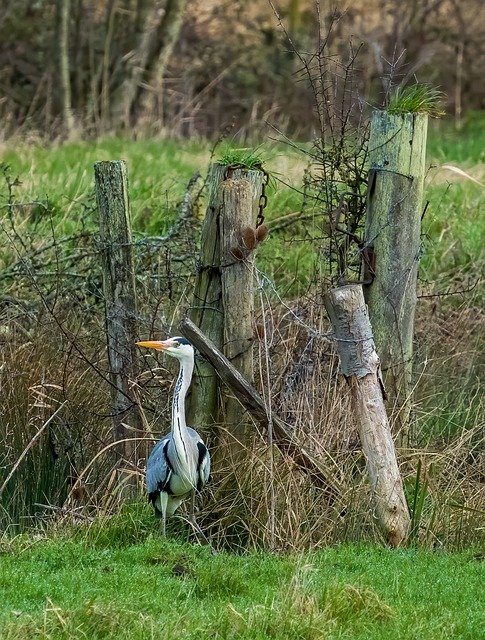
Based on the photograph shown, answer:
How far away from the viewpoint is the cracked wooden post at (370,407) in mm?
6473

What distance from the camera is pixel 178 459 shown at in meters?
6.42

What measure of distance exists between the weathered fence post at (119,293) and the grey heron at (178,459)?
0.74m

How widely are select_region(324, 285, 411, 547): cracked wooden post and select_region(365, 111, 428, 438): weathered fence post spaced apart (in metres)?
0.88

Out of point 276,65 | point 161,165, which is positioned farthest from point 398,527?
point 276,65

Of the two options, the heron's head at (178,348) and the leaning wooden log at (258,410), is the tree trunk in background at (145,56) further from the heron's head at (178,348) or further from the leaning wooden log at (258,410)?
the heron's head at (178,348)

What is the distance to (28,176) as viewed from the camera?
13.0 meters

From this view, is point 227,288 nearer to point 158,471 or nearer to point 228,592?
point 158,471

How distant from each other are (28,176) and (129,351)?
5.79 m

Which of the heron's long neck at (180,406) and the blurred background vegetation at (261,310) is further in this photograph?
the blurred background vegetation at (261,310)

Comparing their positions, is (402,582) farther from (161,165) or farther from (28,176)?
(161,165)

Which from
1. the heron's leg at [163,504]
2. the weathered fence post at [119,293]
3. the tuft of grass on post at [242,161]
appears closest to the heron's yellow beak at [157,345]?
the heron's leg at [163,504]

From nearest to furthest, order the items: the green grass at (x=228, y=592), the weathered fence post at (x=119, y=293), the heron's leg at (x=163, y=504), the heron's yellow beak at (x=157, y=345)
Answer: the green grass at (x=228, y=592) < the heron's yellow beak at (x=157, y=345) < the heron's leg at (x=163, y=504) < the weathered fence post at (x=119, y=293)

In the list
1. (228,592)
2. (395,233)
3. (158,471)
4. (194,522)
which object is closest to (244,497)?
(194,522)

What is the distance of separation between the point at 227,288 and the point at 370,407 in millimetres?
1115
